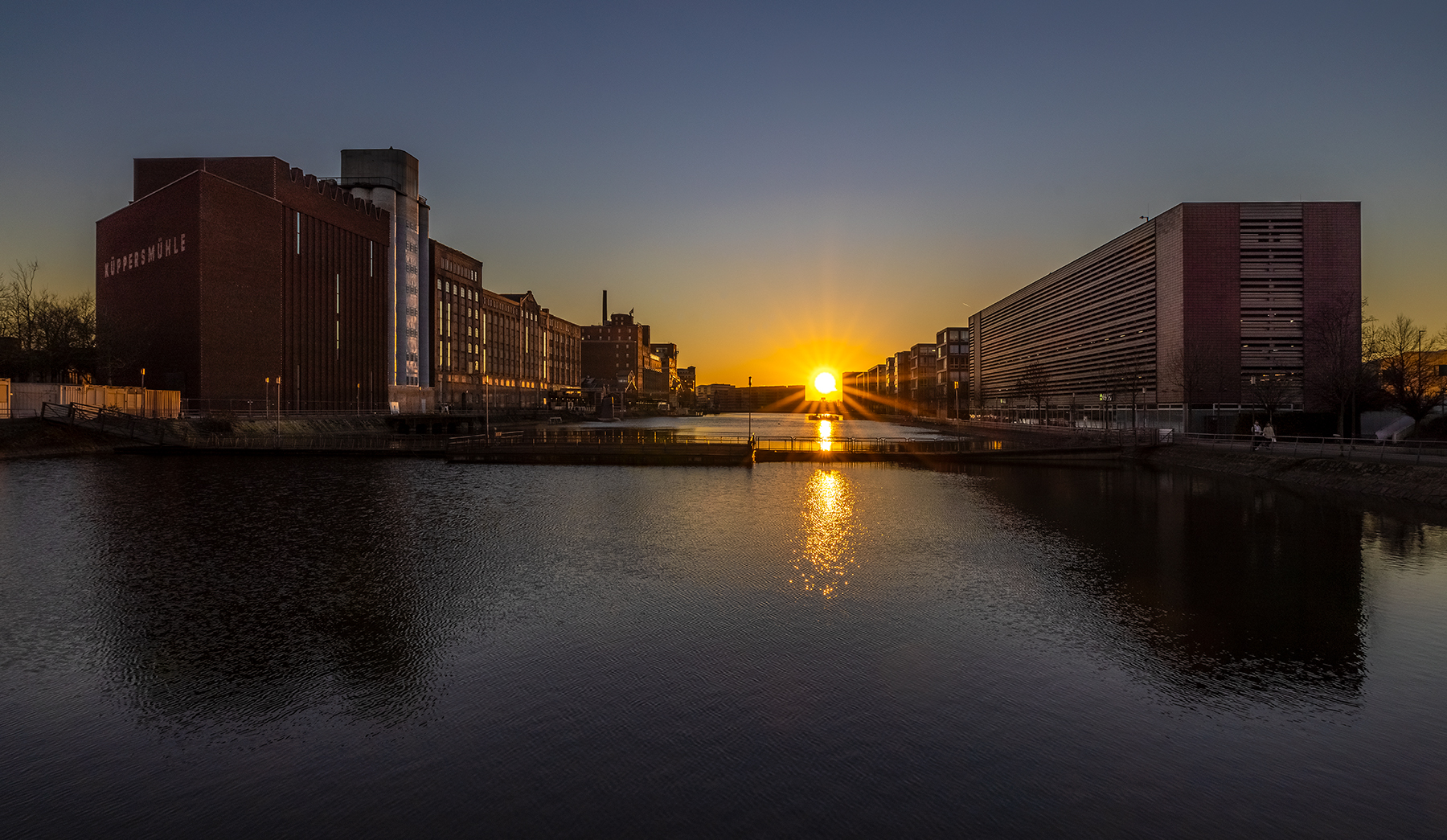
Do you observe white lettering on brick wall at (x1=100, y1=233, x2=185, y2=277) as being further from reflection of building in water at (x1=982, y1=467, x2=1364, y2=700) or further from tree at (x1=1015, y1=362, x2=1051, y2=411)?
tree at (x1=1015, y1=362, x2=1051, y2=411)

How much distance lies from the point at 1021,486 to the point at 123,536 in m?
39.1

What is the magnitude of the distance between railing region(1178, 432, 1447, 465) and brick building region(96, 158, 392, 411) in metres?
92.8

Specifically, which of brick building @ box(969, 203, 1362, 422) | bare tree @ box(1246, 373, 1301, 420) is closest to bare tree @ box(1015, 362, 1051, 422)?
brick building @ box(969, 203, 1362, 422)

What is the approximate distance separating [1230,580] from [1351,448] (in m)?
30.7

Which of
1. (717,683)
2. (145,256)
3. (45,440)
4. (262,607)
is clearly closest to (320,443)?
(45,440)

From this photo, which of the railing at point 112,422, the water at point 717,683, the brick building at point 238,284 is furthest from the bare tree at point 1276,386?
the brick building at point 238,284

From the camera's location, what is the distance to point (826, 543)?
21.9m

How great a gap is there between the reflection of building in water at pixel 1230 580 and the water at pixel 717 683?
0.11 m

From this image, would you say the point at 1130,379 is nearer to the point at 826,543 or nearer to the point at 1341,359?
the point at 1341,359

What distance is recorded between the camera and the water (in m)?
7.21

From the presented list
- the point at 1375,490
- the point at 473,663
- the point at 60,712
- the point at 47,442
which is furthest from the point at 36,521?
the point at 1375,490

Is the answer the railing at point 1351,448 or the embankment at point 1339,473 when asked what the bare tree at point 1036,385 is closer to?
the railing at point 1351,448

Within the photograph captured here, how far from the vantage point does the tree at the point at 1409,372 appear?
4397cm

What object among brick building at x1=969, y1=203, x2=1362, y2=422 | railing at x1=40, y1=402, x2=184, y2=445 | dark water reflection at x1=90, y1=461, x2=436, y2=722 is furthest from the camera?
brick building at x1=969, y1=203, x2=1362, y2=422
